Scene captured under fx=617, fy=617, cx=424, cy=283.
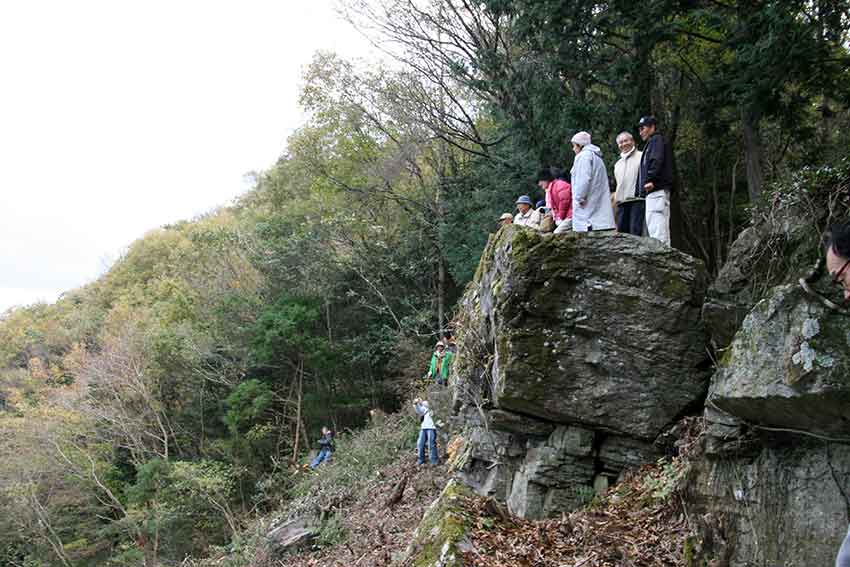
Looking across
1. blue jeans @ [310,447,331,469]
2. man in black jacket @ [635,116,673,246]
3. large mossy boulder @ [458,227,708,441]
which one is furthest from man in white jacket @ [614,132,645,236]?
blue jeans @ [310,447,331,469]

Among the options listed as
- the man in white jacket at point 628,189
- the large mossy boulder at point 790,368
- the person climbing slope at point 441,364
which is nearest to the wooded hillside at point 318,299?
the person climbing slope at point 441,364

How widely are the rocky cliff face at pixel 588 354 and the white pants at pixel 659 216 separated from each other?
0.47m

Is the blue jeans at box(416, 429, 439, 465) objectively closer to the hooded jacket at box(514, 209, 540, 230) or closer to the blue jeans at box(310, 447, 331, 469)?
the hooded jacket at box(514, 209, 540, 230)

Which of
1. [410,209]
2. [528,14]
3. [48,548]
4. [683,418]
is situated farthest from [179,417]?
[683,418]

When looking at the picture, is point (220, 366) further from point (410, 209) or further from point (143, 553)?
point (410, 209)

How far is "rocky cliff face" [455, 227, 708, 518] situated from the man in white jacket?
1.03m

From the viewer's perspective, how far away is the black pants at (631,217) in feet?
23.6

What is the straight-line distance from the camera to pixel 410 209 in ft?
70.1

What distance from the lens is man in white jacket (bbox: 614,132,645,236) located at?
23.2ft

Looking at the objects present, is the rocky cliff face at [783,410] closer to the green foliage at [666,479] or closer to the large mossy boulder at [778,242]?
the large mossy boulder at [778,242]

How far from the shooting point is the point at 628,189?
7.21 metres

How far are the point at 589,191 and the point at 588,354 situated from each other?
1.85 meters

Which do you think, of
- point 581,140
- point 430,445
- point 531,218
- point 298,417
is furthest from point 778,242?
point 298,417

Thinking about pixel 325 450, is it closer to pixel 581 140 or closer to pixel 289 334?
pixel 289 334
